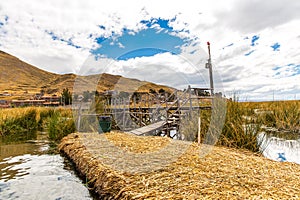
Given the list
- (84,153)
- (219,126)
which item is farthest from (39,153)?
(219,126)

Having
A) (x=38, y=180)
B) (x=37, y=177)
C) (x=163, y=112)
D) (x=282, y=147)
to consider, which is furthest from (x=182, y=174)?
(x=163, y=112)

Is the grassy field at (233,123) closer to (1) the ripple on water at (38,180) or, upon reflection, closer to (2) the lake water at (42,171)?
(2) the lake water at (42,171)

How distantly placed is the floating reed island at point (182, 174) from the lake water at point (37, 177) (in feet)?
1.03

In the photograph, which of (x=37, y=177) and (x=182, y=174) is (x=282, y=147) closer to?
(x=182, y=174)

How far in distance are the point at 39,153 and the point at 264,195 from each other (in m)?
6.41

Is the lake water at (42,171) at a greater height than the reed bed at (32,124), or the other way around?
the reed bed at (32,124)

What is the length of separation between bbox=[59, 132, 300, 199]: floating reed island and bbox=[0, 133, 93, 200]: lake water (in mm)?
315

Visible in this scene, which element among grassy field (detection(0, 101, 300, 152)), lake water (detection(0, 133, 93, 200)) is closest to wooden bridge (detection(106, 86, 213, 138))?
grassy field (detection(0, 101, 300, 152))

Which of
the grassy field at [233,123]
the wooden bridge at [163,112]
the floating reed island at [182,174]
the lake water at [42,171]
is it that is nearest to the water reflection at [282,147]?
the lake water at [42,171]

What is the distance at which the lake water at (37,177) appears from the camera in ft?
13.3

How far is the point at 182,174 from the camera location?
341 centimetres

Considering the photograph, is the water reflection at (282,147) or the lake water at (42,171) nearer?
the lake water at (42,171)

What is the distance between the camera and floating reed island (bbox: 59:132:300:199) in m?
2.80

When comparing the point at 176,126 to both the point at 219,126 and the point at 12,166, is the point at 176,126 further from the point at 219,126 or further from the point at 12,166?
the point at 12,166
